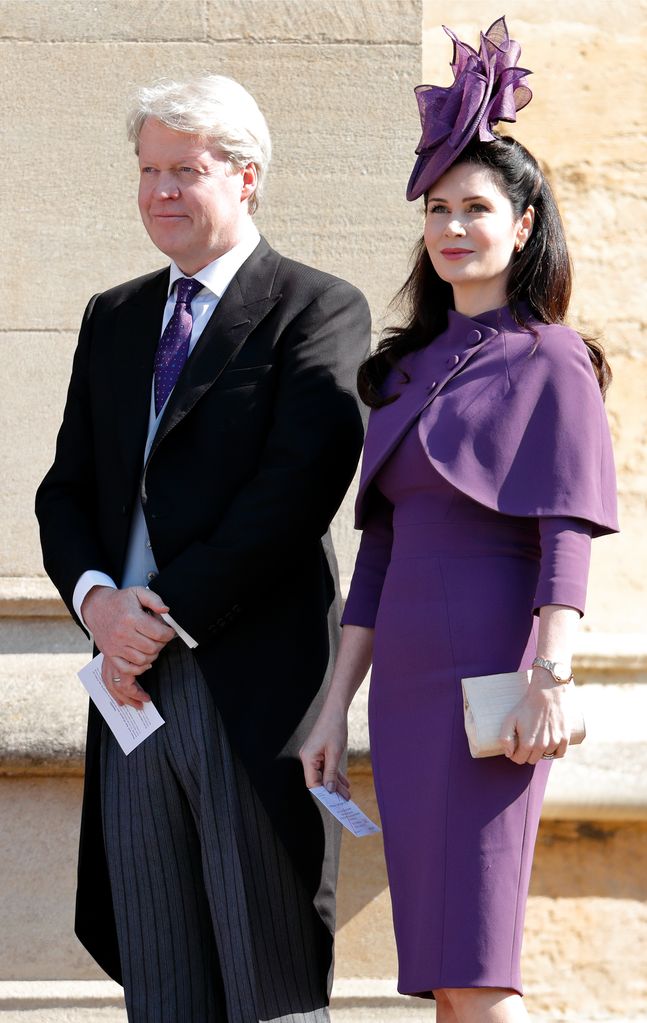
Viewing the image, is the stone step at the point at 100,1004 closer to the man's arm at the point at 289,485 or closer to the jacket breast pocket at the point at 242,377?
the man's arm at the point at 289,485

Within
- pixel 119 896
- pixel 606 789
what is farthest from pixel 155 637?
pixel 606 789

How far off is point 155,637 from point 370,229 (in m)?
1.49

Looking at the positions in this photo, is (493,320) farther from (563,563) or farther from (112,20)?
(112,20)

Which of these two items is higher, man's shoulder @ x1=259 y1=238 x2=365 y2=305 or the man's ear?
the man's ear

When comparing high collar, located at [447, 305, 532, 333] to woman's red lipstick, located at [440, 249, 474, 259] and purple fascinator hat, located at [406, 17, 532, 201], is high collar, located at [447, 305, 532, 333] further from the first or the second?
purple fascinator hat, located at [406, 17, 532, 201]

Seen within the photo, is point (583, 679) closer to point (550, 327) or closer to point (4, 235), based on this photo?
point (550, 327)

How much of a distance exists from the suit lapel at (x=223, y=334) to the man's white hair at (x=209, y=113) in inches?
8.9

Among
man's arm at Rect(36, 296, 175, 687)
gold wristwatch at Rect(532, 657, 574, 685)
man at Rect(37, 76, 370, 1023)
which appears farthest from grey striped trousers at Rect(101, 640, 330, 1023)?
gold wristwatch at Rect(532, 657, 574, 685)

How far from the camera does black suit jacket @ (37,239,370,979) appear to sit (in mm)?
2777

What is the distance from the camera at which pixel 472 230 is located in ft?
8.63

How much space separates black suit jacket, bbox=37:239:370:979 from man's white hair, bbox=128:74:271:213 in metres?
0.22

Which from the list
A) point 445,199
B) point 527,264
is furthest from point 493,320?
point 445,199

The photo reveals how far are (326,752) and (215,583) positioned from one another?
0.37 metres

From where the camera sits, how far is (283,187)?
3.83 metres
